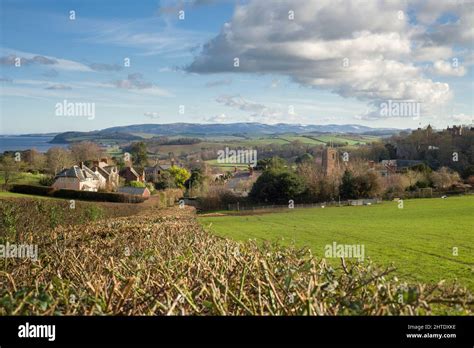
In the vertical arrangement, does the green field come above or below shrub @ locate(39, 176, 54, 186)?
below

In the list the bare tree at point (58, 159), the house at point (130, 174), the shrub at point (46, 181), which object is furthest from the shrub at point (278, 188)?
the shrub at point (46, 181)

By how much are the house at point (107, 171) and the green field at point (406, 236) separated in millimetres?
25199

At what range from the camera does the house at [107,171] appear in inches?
2282

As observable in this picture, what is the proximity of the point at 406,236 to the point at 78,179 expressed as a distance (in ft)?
109

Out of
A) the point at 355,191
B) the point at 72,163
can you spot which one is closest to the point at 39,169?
the point at 72,163

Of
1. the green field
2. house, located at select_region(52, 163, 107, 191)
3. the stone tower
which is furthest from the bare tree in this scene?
the stone tower

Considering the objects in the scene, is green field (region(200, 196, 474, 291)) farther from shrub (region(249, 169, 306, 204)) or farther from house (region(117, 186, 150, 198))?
house (region(117, 186, 150, 198))

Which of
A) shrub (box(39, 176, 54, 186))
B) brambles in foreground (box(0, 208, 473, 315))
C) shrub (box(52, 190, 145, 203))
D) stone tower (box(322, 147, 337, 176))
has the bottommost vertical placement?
shrub (box(52, 190, 145, 203))

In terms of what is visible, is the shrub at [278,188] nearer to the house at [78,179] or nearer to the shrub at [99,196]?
the house at [78,179]

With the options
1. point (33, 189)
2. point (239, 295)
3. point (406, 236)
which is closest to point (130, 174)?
point (33, 189)

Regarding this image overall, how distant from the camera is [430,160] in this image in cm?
8219

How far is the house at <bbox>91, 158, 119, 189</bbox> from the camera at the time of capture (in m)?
58.0

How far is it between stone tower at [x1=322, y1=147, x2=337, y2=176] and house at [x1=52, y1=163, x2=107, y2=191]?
2889 centimetres
